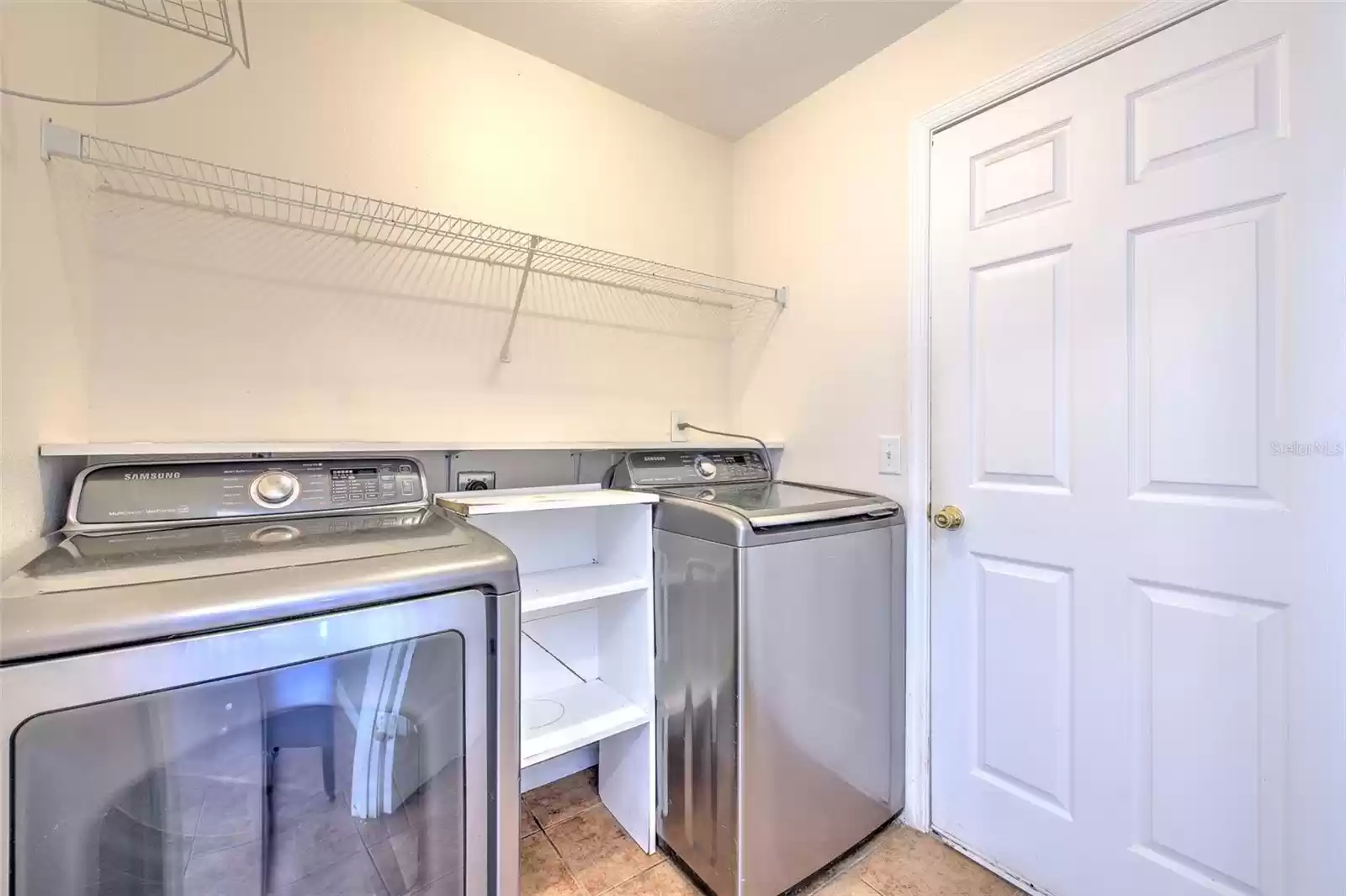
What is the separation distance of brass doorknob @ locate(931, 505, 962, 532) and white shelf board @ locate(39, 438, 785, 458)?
2.78 feet

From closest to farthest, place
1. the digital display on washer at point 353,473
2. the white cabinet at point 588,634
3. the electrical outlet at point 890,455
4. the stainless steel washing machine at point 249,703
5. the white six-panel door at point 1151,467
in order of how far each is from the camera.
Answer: the stainless steel washing machine at point 249,703
the white six-panel door at point 1151,467
the digital display on washer at point 353,473
the white cabinet at point 588,634
the electrical outlet at point 890,455

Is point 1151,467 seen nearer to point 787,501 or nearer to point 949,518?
point 949,518

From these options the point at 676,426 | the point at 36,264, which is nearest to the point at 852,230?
the point at 676,426

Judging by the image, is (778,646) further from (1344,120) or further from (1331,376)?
(1344,120)

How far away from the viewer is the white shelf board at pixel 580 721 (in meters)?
1.38

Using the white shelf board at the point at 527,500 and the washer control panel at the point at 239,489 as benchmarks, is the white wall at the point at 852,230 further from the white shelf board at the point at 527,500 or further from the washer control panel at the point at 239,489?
the washer control panel at the point at 239,489

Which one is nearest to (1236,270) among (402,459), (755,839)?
(755,839)

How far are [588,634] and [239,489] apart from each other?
1.05 m

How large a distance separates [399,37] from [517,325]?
0.88m

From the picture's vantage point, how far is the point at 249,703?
0.82 meters

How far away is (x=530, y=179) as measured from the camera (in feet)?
5.98

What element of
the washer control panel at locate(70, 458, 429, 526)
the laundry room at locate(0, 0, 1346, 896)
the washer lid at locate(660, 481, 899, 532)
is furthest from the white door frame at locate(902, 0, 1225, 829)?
the washer control panel at locate(70, 458, 429, 526)

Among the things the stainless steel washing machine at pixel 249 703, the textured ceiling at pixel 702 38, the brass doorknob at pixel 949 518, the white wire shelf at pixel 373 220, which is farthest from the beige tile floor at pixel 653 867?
the textured ceiling at pixel 702 38

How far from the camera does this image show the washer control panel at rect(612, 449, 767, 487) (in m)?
1.72
